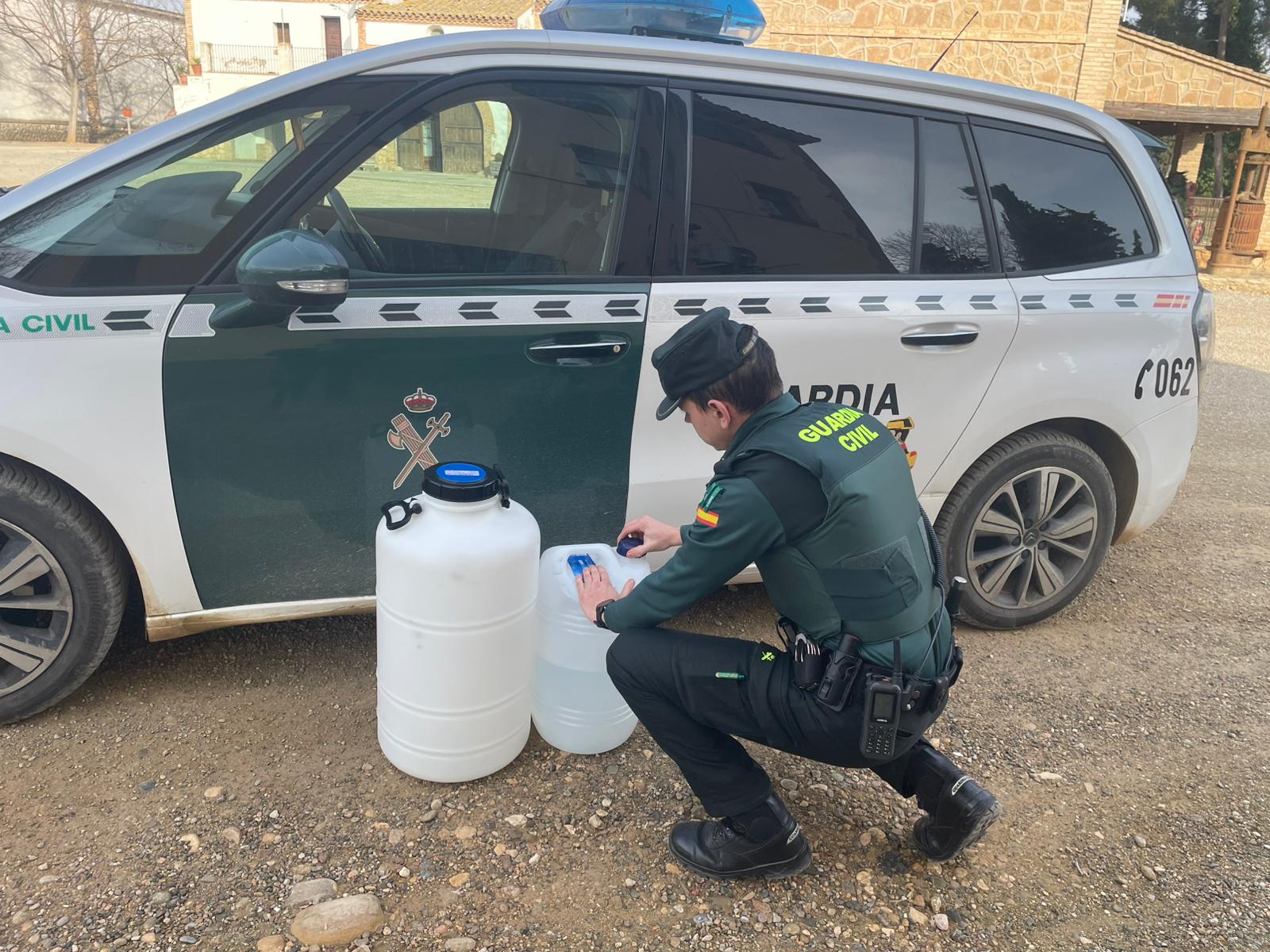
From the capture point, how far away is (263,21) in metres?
39.9

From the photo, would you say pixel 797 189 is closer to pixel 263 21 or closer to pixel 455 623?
pixel 455 623

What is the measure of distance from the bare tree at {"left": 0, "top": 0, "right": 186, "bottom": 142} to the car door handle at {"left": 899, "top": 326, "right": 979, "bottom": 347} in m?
38.9

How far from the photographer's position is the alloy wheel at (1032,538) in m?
3.44

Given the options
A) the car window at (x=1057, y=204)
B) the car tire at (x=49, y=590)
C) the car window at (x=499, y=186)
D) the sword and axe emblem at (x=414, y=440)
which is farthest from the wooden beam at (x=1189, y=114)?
the car tire at (x=49, y=590)

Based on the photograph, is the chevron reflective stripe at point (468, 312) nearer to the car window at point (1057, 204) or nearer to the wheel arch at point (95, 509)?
the wheel arch at point (95, 509)

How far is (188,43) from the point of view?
38.1 m

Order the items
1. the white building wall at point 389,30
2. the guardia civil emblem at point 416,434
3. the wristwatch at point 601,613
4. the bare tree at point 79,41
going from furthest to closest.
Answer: the bare tree at point 79,41 → the white building wall at point 389,30 → the guardia civil emblem at point 416,434 → the wristwatch at point 601,613

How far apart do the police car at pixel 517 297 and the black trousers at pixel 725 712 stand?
75 centimetres

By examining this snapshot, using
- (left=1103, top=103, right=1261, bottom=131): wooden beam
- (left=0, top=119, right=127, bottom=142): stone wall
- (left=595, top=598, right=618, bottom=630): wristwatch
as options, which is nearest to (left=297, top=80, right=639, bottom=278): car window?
(left=595, top=598, right=618, bottom=630): wristwatch

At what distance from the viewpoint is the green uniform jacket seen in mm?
1994

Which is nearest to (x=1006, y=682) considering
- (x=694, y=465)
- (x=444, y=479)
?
(x=694, y=465)

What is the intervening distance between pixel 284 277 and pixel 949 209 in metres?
2.10

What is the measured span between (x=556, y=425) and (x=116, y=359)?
3.75 ft

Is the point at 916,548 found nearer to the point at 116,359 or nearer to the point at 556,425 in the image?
the point at 556,425
